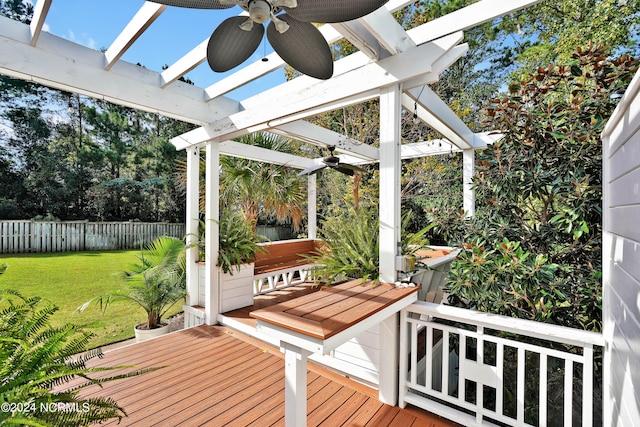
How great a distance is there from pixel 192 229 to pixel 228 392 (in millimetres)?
2212

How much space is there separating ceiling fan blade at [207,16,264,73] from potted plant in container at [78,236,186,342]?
288 centimetres

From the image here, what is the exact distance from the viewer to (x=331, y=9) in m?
1.17

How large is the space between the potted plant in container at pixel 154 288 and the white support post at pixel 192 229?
142 millimetres

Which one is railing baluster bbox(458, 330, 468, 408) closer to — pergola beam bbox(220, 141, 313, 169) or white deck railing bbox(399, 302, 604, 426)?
white deck railing bbox(399, 302, 604, 426)

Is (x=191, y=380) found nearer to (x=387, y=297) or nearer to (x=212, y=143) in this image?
(x=387, y=297)

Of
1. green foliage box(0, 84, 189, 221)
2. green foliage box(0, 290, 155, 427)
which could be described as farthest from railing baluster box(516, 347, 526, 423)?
green foliage box(0, 84, 189, 221)

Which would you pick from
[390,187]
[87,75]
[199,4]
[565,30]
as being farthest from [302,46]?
[565,30]

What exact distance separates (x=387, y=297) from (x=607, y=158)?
1.36 m

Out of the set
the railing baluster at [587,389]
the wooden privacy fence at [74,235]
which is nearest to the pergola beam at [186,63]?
the railing baluster at [587,389]

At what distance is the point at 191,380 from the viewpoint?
2426 millimetres

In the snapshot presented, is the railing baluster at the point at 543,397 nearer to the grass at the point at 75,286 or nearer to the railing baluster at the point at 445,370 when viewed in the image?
the railing baluster at the point at 445,370

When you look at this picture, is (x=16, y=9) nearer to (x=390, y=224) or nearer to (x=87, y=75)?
(x=87, y=75)

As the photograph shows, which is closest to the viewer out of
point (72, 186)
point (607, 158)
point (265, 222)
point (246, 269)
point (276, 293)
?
point (607, 158)

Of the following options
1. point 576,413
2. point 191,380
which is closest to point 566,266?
point 576,413
